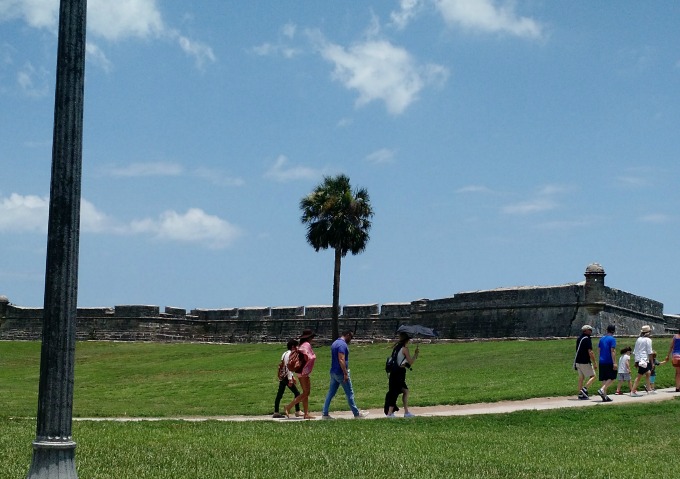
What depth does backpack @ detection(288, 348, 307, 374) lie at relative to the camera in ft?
59.2

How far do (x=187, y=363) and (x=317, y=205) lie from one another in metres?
10.8

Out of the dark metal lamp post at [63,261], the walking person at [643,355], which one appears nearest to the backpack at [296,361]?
the walking person at [643,355]

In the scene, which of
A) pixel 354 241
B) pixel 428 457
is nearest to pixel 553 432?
pixel 428 457

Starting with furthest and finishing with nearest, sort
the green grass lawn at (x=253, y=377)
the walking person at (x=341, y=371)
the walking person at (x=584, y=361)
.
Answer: the green grass lawn at (x=253, y=377) → the walking person at (x=584, y=361) → the walking person at (x=341, y=371)

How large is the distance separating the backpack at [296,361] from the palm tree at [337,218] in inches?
1058

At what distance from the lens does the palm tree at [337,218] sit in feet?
150

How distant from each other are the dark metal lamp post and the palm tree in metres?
37.9

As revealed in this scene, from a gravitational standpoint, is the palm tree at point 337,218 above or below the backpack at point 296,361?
above

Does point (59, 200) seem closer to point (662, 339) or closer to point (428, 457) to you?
point (428, 457)

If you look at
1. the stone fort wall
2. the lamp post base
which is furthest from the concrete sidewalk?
the stone fort wall

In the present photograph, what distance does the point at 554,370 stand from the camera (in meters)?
27.0

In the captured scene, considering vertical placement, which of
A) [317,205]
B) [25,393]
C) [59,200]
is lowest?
[25,393]

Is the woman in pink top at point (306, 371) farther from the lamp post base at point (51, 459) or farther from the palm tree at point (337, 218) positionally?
the palm tree at point (337, 218)

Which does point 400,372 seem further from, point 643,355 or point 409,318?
point 409,318
